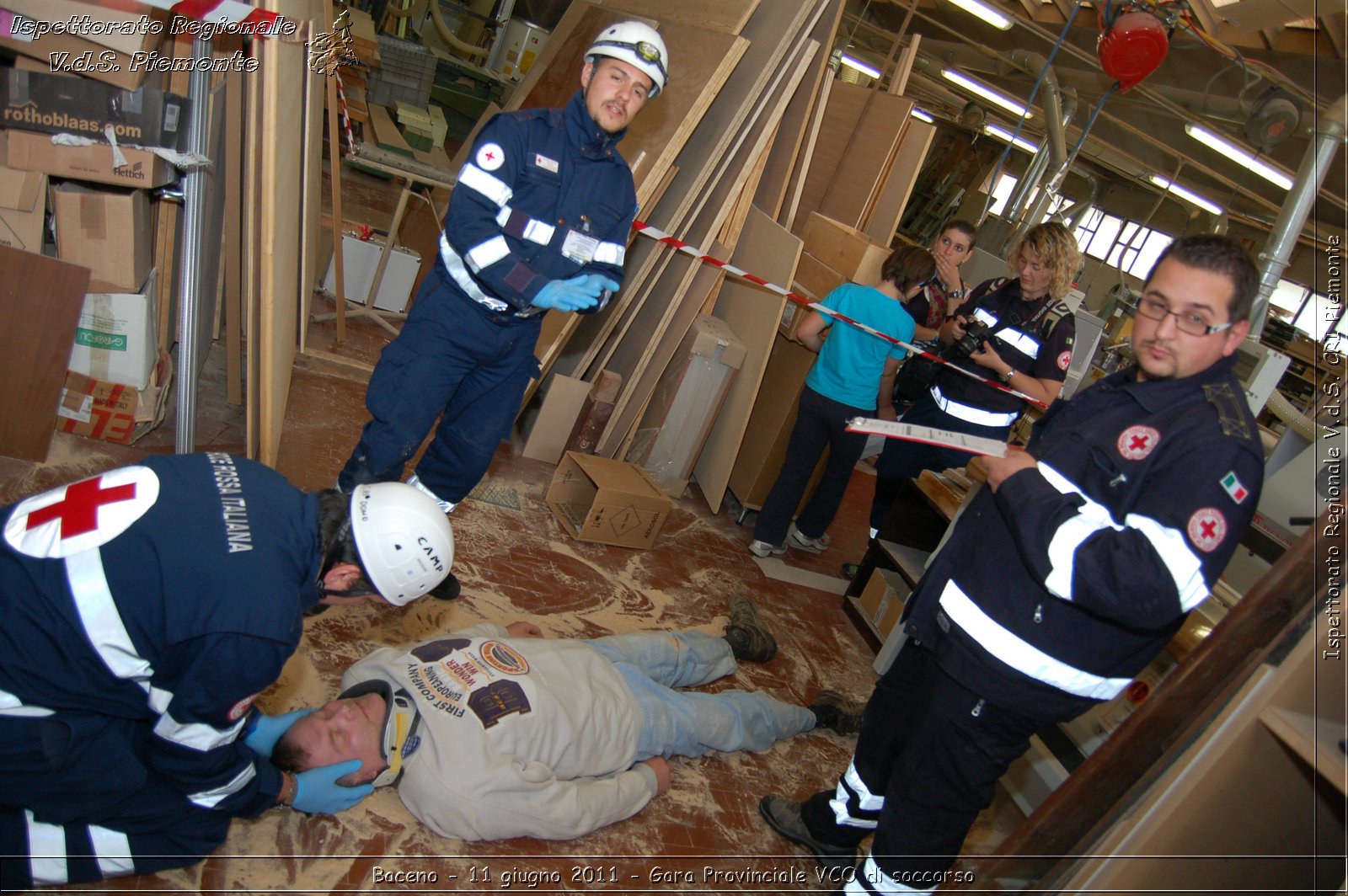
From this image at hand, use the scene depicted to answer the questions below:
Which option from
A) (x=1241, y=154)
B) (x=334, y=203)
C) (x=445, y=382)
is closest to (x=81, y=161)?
(x=334, y=203)

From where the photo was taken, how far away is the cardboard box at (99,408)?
3133 mm

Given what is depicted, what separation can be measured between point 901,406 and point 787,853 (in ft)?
8.55

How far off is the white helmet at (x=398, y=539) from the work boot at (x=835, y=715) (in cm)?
183

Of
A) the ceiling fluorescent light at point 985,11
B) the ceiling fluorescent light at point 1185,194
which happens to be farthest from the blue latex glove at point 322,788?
the ceiling fluorescent light at point 1185,194

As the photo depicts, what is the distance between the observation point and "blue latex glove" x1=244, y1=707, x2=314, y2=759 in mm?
2078

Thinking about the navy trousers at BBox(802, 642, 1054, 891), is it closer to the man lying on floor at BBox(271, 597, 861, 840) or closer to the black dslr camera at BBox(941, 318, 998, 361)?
the man lying on floor at BBox(271, 597, 861, 840)

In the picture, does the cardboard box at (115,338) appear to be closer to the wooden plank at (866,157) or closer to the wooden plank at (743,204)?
the wooden plank at (743,204)

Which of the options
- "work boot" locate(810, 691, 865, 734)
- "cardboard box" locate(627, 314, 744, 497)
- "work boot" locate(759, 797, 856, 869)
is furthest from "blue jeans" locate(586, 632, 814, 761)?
"cardboard box" locate(627, 314, 744, 497)

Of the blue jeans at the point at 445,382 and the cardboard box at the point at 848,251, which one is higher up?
the cardboard box at the point at 848,251

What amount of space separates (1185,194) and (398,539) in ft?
43.6

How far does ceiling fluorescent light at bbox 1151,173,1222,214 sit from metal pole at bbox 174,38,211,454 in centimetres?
1194

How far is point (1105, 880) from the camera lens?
164cm

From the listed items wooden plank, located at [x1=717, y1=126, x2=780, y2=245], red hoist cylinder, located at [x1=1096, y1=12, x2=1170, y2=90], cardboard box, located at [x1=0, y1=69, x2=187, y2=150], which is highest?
red hoist cylinder, located at [x1=1096, y1=12, x2=1170, y2=90]

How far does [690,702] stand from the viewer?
2680mm
